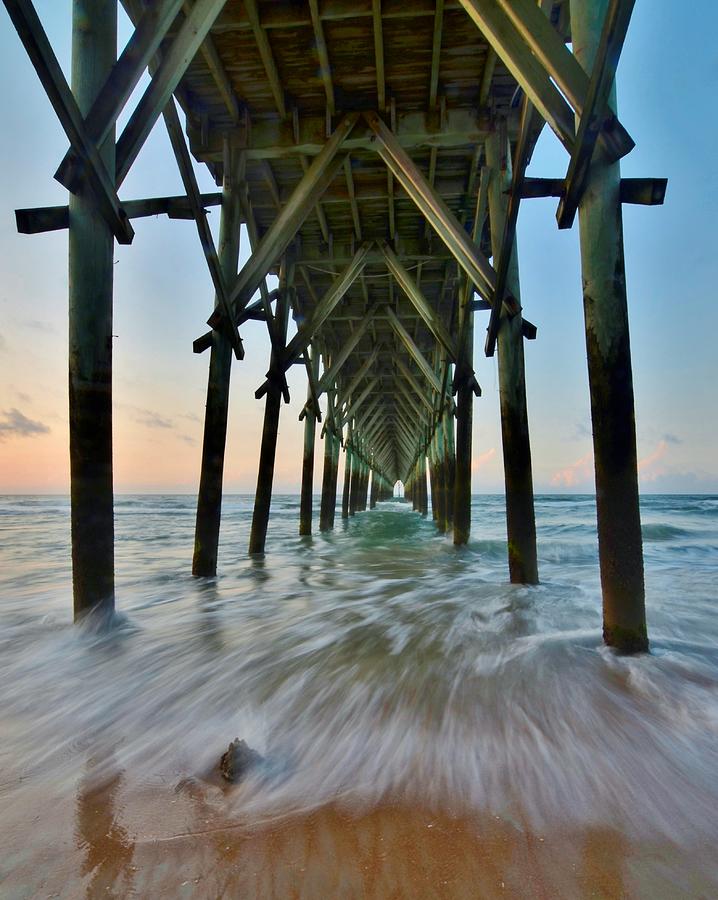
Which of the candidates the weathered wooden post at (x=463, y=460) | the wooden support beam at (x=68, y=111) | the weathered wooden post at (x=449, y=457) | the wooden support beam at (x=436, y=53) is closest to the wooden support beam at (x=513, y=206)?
the wooden support beam at (x=436, y=53)

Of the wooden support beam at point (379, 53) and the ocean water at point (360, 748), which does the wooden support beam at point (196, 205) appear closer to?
the wooden support beam at point (379, 53)

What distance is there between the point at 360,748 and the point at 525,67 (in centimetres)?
340

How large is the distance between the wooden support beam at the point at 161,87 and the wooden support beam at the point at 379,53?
1.61 m

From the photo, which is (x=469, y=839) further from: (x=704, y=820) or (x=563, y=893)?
(x=704, y=820)

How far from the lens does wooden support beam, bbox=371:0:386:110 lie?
13.3 ft

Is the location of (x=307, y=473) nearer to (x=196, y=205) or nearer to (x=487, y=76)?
(x=196, y=205)

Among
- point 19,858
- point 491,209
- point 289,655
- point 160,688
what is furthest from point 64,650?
point 491,209

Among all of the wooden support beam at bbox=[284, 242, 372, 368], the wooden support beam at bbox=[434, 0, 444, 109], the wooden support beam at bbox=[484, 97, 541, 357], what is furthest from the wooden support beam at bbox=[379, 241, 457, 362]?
the wooden support beam at bbox=[434, 0, 444, 109]

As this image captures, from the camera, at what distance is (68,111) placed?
8.30 ft

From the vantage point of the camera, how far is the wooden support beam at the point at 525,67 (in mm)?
2537

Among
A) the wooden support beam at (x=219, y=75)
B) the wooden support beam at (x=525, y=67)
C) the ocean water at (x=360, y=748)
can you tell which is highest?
the wooden support beam at (x=219, y=75)

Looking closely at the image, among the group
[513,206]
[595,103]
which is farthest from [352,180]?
[595,103]

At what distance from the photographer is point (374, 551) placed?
762 centimetres

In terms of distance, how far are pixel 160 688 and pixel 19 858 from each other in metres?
1.06
